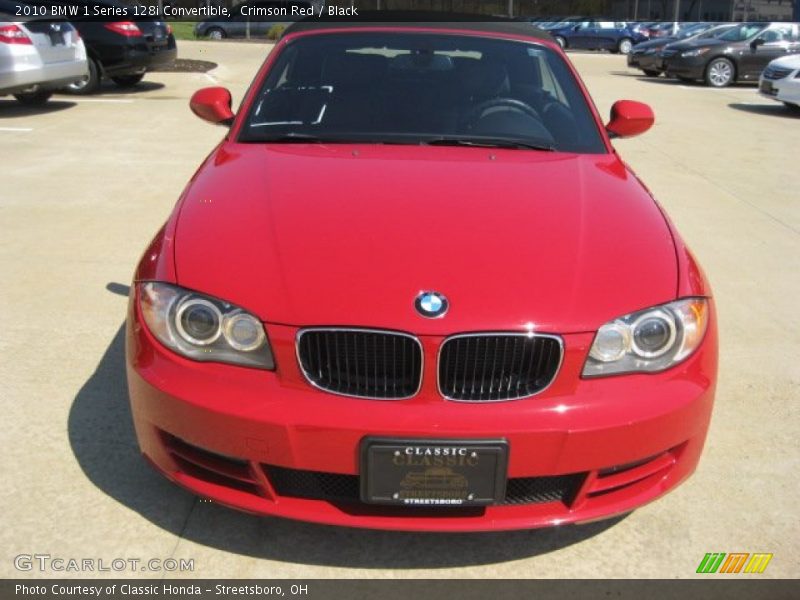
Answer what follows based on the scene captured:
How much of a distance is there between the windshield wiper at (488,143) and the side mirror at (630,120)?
0.74m

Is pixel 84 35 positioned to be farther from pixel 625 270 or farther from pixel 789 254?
pixel 625 270

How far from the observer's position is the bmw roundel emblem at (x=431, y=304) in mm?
2270

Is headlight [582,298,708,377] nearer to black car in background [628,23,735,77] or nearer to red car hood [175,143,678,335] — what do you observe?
red car hood [175,143,678,335]

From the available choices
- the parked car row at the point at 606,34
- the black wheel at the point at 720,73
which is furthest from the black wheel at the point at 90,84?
the parked car row at the point at 606,34

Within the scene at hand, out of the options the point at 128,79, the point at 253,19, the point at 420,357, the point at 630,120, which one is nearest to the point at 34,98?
the point at 128,79

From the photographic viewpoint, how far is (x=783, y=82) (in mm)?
12977

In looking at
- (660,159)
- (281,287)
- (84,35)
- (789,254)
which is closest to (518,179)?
(281,287)

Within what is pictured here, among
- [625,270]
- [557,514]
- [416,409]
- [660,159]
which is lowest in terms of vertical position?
[660,159]

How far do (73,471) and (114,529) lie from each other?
408 mm

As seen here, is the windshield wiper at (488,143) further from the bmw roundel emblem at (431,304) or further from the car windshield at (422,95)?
the bmw roundel emblem at (431,304)

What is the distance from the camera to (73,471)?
2.91 meters

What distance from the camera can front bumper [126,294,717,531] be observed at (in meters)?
2.20

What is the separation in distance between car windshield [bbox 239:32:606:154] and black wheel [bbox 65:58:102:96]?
9775 millimetres

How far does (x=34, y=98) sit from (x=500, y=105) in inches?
391
